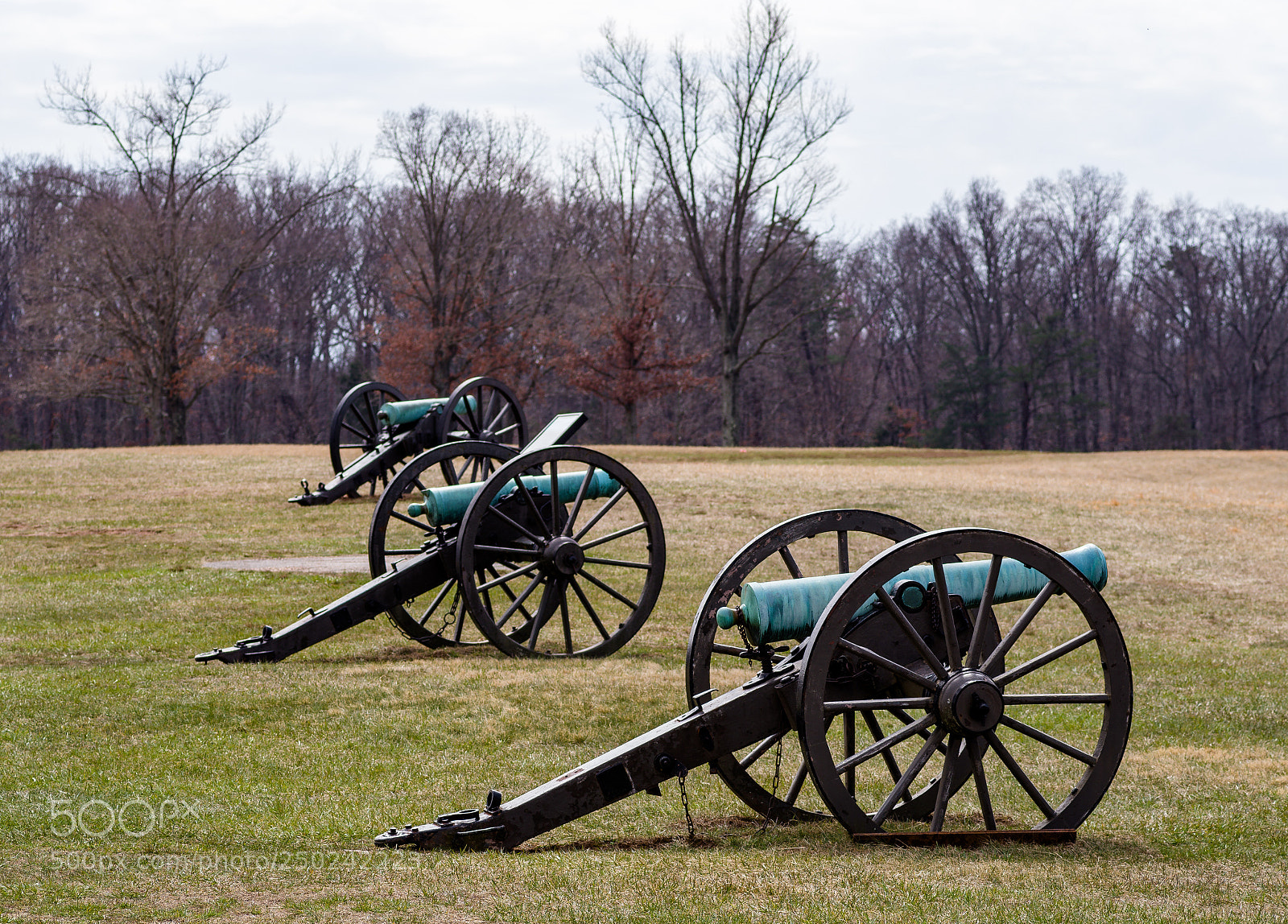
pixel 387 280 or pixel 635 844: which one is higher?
pixel 387 280

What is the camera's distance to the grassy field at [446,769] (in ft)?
12.3

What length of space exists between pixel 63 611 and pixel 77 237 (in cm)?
3090

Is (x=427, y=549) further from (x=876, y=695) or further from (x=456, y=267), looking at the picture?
(x=456, y=267)

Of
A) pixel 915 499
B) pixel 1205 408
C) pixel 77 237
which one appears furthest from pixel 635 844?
pixel 1205 408

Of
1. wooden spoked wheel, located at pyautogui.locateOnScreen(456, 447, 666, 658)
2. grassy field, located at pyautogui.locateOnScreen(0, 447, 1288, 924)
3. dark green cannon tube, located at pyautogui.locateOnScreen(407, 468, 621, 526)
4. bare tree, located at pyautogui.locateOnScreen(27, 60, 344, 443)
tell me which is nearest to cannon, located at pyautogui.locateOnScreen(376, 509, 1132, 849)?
grassy field, located at pyautogui.locateOnScreen(0, 447, 1288, 924)

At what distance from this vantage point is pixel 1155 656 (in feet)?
33.2

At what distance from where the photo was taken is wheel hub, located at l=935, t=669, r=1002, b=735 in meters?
4.43

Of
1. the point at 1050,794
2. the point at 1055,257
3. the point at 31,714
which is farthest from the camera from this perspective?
the point at 1055,257

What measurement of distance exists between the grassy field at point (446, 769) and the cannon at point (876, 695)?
162 mm

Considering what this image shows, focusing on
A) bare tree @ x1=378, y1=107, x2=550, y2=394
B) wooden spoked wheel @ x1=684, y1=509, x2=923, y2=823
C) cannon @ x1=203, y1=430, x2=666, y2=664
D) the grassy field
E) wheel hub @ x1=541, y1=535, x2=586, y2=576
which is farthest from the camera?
bare tree @ x1=378, y1=107, x2=550, y2=394

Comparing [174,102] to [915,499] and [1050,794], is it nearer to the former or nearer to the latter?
[915,499]

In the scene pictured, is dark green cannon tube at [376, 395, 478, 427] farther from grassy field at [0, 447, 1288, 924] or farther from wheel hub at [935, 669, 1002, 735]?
wheel hub at [935, 669, 1002, 735]

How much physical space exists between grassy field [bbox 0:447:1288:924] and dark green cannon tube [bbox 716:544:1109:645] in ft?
2.49

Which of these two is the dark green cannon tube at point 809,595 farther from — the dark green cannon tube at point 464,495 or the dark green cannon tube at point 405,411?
the dark green cannon tube at point 405,411
